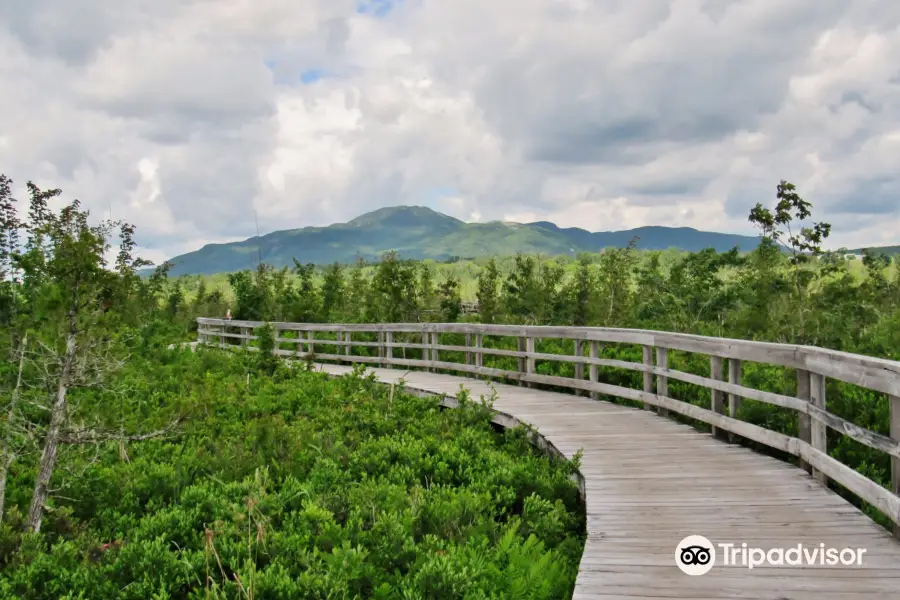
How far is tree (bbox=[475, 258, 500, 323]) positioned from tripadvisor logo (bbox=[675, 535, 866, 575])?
686 inches

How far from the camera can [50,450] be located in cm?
634

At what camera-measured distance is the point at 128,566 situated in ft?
17.3

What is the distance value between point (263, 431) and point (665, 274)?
756 inches

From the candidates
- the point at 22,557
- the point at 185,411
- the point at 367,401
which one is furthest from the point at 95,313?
the point at 367,401

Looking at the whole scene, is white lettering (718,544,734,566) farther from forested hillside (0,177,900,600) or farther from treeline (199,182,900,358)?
treeline (199,182,900,358)

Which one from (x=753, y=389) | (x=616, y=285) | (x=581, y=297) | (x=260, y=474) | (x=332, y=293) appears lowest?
(x=260, y=474)

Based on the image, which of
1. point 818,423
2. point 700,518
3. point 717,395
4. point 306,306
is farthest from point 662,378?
point 306,306

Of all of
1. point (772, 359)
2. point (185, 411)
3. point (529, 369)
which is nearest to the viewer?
point (772, 359)

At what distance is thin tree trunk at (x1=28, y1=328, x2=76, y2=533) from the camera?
20.7ft

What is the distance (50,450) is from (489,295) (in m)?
18.4

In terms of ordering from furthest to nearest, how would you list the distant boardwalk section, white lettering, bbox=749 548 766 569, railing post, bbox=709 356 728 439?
1. railing post, bbox=709 356 728 439
2. white lettering, bbox=749 548 766 569
3. the distant boardwalk section

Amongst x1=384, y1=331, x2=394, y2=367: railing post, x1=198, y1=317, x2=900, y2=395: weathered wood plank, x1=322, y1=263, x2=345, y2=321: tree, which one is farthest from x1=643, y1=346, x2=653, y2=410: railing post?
x1=322, y1=263, x2=345, y2=321: tree

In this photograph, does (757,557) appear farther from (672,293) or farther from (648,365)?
(672,293)

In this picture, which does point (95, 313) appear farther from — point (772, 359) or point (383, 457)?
point (772, 359)
